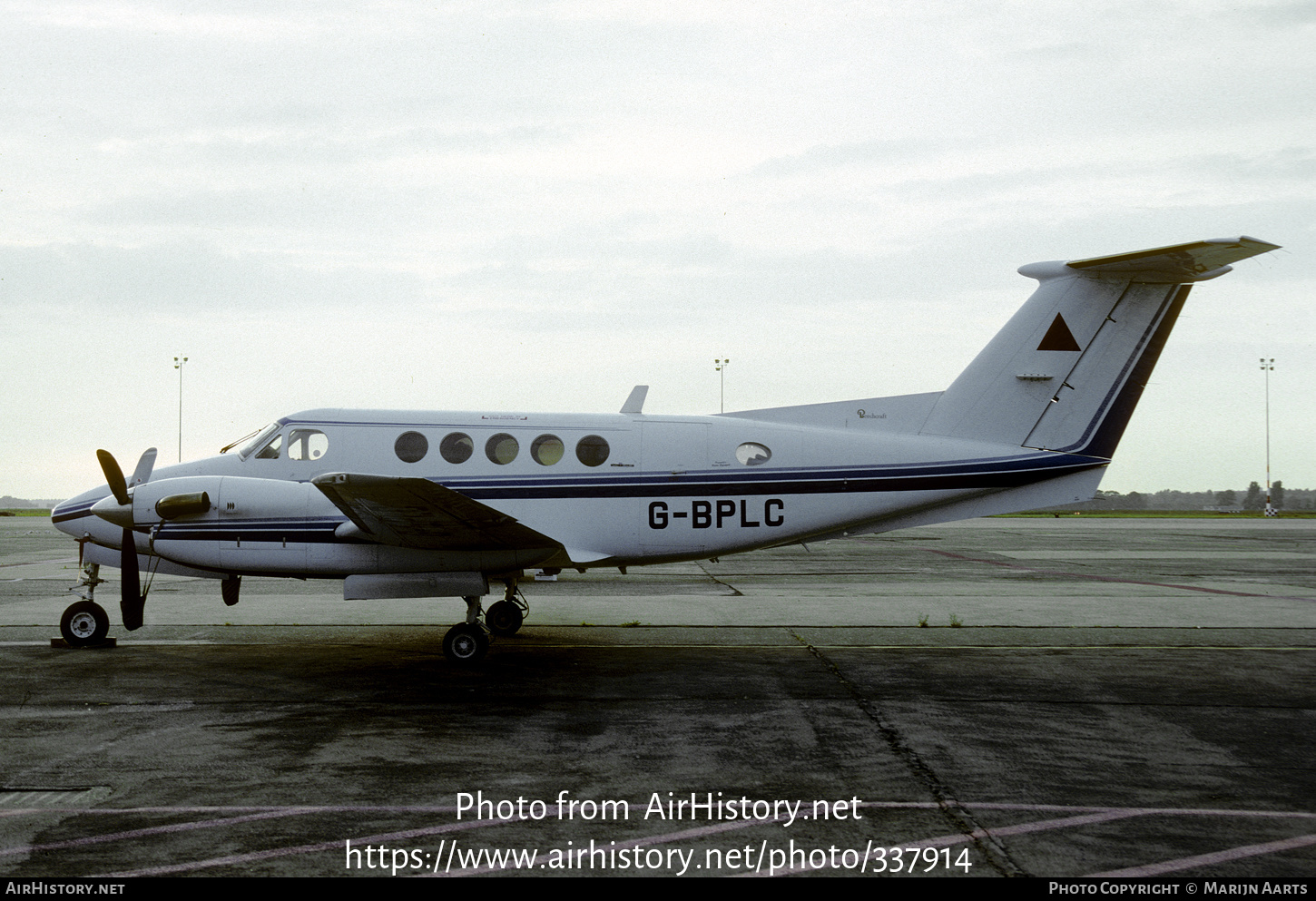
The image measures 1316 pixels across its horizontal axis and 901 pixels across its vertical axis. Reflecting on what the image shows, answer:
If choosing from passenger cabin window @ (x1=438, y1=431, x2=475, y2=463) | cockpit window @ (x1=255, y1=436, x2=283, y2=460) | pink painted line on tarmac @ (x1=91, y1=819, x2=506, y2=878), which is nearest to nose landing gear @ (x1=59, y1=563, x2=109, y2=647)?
cockpit window @ (x1=255, y1=436, x2=283, y2=460)

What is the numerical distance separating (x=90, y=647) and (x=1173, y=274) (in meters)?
14.3

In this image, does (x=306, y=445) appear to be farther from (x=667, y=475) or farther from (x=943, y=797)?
(x=943, y=797)

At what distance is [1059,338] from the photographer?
11.2 m

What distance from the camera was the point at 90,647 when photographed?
11586 millimetres

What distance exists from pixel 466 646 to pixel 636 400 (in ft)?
12.6

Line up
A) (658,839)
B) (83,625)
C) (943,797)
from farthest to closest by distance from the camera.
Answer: (83,625) → (943,797) → (658,839)

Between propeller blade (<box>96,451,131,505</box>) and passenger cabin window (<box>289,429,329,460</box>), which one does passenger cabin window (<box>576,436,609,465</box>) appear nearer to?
passenger cabin window (<box>289,429,329,460</box>)

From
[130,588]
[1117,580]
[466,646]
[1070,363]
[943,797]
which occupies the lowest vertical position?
[1117,580]

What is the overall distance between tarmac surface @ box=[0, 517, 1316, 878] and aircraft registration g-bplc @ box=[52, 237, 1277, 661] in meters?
1.38

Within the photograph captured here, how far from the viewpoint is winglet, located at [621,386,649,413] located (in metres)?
11.8

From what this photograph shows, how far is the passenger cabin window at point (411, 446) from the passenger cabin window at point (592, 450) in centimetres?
193

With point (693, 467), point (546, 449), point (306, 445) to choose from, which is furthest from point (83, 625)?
point (693, 467)
